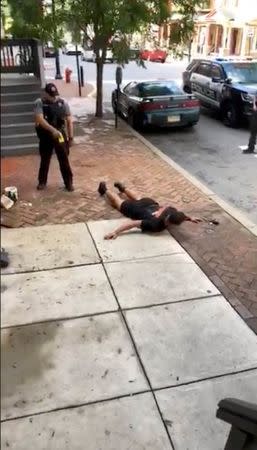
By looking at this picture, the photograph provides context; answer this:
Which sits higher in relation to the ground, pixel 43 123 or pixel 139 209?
pixel 43 123

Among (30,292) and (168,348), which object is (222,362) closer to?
(168,348)

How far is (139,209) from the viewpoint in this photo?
608cm

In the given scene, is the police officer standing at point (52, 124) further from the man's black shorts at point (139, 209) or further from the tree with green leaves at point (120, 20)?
the tree with green leaves at point (120, 20)

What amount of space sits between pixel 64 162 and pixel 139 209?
66.9 inches

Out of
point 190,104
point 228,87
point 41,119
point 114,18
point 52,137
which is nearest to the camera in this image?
point 41,119

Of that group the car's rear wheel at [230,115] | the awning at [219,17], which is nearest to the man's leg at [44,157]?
the car's rear wheel at [230,115]

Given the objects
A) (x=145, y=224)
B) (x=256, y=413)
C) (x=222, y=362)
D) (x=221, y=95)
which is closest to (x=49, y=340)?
(x=222, y=362)

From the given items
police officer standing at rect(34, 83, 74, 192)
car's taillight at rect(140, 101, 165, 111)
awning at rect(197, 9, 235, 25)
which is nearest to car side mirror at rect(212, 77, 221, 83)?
car's taillight at rect(140, 101, 165, 111)

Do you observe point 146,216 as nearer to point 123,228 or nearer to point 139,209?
point 139,209

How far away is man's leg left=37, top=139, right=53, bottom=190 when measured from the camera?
698 cm

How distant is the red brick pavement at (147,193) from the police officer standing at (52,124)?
2.16ft

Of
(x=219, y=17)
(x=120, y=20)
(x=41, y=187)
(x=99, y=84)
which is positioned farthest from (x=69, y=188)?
(x=219, y=17)

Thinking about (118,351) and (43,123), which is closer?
(118,351)

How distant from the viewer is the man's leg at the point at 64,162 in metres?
6.89
